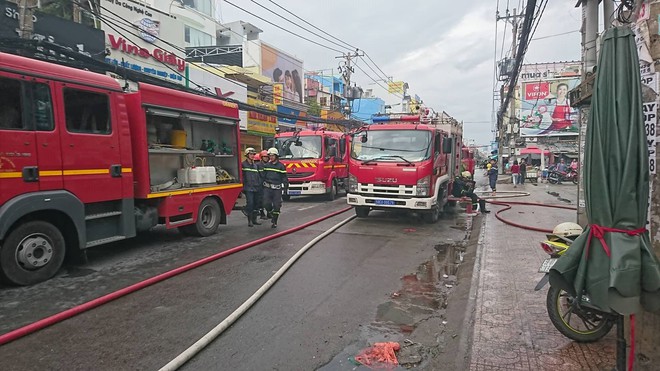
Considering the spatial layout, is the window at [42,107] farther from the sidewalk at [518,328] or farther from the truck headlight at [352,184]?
the truck headlight at [352,184]

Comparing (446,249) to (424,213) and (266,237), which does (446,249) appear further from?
(266,237)

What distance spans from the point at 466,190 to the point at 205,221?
7879mm

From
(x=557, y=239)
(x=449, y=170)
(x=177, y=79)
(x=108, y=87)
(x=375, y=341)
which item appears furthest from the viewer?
(x=177, y=79)

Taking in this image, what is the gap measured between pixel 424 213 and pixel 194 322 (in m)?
7.48

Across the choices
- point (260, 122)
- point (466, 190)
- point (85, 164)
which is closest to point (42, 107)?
point (85, 164)

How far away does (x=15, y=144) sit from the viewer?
5031mm

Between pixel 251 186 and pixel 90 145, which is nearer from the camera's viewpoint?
pixel 90 145

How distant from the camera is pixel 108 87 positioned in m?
6.29

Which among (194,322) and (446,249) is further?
(446,249)

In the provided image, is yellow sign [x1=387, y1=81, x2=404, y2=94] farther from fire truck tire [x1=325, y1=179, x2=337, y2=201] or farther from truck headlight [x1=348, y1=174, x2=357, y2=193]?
truck headlight [x1=348, y1=174, x2=357, y2=193]

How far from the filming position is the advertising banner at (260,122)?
2291 centimetres

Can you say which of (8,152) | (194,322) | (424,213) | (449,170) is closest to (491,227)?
(424,213)

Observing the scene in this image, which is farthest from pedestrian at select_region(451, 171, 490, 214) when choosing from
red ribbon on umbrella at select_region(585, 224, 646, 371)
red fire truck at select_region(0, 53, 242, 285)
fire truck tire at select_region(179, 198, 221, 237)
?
red ribbon on umbrella at select_region(585, 224, 646, 371)

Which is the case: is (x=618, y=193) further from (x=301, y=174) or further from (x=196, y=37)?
(x=196, y=37)
